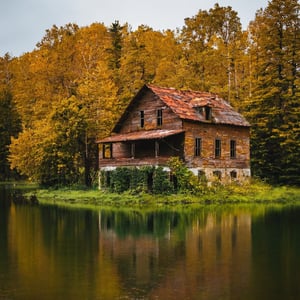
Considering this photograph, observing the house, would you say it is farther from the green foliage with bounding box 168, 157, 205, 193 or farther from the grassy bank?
the grassy bank

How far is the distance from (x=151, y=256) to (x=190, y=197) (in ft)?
Answer: 70.5

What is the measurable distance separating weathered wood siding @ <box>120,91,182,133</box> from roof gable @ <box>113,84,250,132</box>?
16.3 inches

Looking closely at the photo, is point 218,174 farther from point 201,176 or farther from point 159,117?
point 159,117

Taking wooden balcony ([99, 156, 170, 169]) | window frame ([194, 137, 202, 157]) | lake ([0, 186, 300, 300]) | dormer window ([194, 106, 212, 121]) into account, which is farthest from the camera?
dormer window ([194, 106, 212, 121])

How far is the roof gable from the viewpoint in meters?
44.7

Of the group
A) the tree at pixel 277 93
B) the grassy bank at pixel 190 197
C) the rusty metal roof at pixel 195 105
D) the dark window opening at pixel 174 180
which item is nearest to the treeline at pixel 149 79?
the tree at pixel 277 93

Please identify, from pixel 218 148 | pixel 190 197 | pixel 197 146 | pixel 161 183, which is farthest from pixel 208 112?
pixel 190 197

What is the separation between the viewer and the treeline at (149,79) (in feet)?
163

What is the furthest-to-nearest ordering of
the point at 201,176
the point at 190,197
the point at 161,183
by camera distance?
the point at 201,176, the point at 161,183, the point at 190,197

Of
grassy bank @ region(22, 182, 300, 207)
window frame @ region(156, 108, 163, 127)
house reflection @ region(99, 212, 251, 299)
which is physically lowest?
house reflection @ region(99, 212, 251, 299)

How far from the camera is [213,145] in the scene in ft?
152

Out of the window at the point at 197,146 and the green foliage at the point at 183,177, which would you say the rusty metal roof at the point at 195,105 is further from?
the green foliage at the point at 183,177

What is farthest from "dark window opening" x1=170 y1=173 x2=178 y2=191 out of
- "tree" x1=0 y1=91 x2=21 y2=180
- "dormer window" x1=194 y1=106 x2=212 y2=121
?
"tree" x1=0 y1=91 x2=21 y2=180

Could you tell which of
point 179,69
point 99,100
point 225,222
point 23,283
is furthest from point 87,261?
point 179,69
